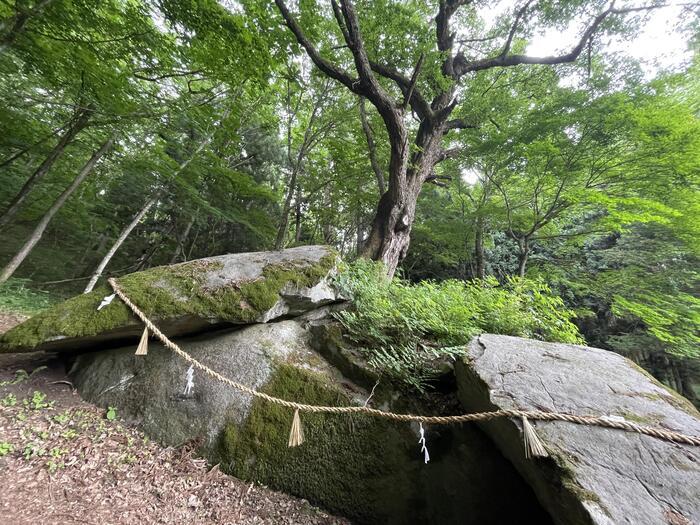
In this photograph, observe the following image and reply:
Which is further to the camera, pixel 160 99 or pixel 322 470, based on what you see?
pixel 160 99

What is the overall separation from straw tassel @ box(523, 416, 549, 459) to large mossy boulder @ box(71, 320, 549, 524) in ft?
2.78

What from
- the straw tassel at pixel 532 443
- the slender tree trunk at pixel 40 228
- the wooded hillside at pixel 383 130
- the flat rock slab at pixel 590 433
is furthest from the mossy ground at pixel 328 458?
the slender tree trunk at pixel 40 228

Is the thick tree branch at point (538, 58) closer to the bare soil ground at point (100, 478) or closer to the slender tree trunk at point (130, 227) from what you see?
the slender tree trunk at point (130, 227)

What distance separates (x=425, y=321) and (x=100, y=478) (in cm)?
330

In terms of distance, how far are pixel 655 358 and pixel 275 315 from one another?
41.6ft

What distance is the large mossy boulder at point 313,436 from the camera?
2271 millimetres

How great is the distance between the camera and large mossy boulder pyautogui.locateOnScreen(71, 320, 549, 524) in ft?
7.45

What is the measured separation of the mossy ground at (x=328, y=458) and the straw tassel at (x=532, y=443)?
106cm

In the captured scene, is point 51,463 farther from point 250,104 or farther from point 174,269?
point 250,104

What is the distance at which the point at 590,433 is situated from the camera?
1.78 metres

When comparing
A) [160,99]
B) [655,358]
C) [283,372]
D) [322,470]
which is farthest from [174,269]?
[655,358]

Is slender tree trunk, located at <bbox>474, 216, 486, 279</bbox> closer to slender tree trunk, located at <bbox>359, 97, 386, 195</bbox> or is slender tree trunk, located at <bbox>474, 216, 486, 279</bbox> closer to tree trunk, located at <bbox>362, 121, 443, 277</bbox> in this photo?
slender tree trunk, located at <bbox>359, 97, 386, 195</bbox>

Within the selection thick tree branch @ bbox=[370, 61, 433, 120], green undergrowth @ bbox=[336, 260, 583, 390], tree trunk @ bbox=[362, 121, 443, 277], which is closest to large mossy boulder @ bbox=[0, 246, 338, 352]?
green undergrowth @ bbox=[336, 260, 583, 390]

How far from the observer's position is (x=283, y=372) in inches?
117
